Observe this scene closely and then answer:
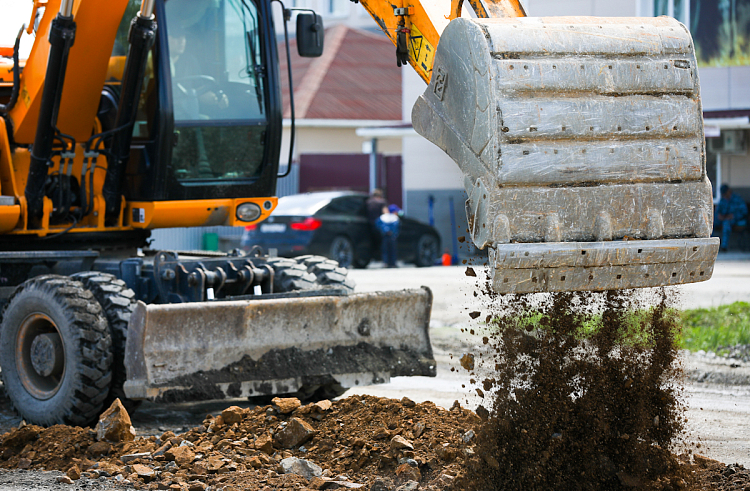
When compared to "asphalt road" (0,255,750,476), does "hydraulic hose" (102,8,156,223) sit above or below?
above

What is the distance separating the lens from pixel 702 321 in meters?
9.77

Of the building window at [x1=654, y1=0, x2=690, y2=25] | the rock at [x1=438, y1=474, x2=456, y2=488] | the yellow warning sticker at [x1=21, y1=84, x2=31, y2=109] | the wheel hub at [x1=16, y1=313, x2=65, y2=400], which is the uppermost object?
the building window at [x1=654, y1=0, x2=690, y2=25]

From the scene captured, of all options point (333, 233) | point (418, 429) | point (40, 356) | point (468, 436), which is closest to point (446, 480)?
point (468, 436)

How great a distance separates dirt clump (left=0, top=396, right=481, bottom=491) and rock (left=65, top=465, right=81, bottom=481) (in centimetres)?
1

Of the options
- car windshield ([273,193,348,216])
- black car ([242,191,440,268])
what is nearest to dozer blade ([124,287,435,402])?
black car ([242,191,440,268])

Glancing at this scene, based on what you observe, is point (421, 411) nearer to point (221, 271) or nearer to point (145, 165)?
point (221, 271)

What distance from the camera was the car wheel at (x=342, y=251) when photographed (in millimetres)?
17781

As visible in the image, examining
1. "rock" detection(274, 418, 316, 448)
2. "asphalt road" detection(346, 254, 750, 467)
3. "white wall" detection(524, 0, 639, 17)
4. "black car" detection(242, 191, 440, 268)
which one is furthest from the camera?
"white wall" detection(524, 0, 639, 17)

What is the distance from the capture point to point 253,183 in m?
7.27

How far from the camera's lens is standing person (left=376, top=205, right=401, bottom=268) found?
60.7ft

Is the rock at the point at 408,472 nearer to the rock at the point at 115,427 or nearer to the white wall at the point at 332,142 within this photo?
the rock at the point at 115,427

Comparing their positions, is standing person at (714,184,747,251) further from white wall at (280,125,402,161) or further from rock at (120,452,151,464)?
rock at (120,452,151,464)

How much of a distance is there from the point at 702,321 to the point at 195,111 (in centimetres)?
595

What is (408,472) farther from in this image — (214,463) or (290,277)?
(290,277)
